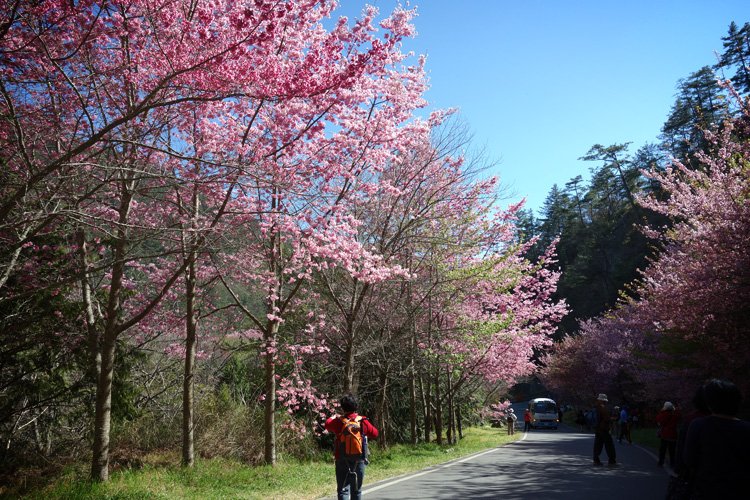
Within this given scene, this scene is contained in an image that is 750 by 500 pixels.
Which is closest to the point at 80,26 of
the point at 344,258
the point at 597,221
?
the point at 344,258

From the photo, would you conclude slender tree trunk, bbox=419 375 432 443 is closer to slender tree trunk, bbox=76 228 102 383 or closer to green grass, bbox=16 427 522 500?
green grass, bbox=16 427 522 500

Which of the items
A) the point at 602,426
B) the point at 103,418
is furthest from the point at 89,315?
the point at 602,426

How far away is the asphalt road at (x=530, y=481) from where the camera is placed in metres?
8.86

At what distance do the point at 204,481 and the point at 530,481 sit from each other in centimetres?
632

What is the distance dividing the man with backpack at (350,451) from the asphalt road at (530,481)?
84.1 inches

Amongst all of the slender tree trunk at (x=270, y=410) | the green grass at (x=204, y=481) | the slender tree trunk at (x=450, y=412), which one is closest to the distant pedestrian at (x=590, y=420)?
the slender tree trunk at (x=450, y=412)

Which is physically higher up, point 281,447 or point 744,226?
point 744,226

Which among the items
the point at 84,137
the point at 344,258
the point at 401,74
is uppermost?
the point at 401,74

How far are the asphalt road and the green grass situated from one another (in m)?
1.17

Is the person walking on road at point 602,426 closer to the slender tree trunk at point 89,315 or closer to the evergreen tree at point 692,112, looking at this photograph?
the slender tree trunk at point 89,315

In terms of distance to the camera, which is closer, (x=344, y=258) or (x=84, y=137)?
(x=84, y=137)

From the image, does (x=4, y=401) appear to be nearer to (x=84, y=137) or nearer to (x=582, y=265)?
(x=84, y=137)

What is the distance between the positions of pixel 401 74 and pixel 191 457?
31.5 feet

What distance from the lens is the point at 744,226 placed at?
32.7 ft
